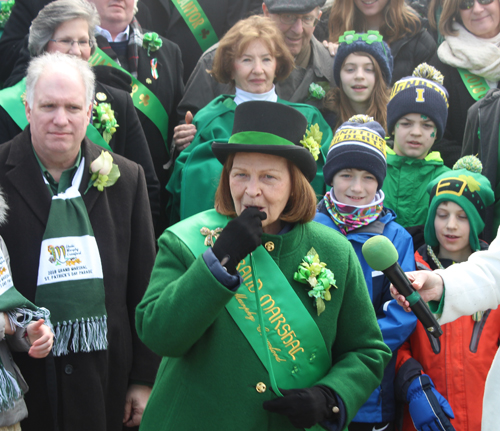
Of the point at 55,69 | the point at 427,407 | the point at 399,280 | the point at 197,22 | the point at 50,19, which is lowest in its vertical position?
the point at 427,407

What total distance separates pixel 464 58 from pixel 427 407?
10.4ft

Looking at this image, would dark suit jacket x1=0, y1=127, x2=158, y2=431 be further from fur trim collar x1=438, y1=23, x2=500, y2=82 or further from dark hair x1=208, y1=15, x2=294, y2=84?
fur trim collar x1=438, y1=23, x2=500, y2=82

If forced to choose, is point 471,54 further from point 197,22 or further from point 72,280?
point 72,280

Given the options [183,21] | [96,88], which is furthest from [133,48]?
[183,21]

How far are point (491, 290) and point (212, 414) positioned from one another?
4.05 feet

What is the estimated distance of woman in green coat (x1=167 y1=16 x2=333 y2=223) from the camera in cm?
456

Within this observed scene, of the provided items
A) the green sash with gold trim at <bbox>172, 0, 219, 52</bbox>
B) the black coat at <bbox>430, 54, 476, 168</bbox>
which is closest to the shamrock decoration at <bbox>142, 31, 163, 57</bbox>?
the green sash with gold trim at <bbox>172, 0, 219, 52</bbox>

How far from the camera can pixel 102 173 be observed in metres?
3.50

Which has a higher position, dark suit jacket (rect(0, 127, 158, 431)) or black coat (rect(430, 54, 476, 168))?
black coat (rect(430, 54, 476, 168))

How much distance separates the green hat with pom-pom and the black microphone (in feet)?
6.16

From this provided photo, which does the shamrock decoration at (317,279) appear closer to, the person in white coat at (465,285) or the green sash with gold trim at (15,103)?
the person in white coat at (465,285)

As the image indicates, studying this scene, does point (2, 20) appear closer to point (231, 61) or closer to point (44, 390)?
point (231, 61)

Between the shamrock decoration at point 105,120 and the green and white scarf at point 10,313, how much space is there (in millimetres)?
1416

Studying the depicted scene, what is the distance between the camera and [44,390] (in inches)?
128
